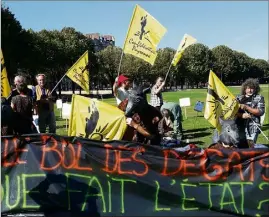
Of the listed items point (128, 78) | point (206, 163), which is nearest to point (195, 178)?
point (206, 163)

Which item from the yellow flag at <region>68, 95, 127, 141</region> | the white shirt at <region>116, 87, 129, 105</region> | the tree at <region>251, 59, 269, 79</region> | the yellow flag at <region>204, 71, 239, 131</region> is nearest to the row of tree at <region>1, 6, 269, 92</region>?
the tree at <region>251, 59, 269, 79</region>

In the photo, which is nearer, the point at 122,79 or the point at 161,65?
the point at 122,79

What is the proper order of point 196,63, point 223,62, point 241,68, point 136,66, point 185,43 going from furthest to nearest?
point 241,68 → point 223,62 → point 196,63 → point 136,66 → point 185,43

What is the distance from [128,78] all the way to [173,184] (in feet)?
9.99

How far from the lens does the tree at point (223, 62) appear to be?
322 ft

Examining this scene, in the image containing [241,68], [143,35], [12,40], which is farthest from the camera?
[241,68]

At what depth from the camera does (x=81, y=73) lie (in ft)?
32.3

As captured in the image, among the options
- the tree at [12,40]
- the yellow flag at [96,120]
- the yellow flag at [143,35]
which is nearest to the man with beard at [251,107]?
the yellow flag at [143,35]

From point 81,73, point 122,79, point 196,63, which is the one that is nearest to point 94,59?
point 196,63

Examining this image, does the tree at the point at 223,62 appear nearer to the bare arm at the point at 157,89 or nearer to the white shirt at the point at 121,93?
the bare arm at the point at 157,89

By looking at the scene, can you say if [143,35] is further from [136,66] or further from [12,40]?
[136,66]

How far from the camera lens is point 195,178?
5.00 m

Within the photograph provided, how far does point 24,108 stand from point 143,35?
2879 mm

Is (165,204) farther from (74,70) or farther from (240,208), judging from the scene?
(74,70)
